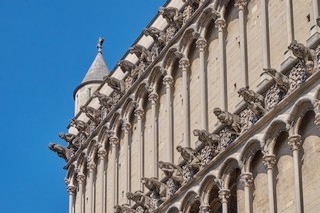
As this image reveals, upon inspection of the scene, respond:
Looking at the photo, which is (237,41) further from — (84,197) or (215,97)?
(84,197)

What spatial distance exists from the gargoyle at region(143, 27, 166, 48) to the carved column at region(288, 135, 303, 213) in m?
8.44

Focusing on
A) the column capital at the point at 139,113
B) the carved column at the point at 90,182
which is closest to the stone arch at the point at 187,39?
the column capital at the point at 139,113

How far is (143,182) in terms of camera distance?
33.5 meters

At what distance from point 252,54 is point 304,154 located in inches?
160

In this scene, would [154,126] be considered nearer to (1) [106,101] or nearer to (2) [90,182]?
(1) [106,101]

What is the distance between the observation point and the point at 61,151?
41125 millimetres

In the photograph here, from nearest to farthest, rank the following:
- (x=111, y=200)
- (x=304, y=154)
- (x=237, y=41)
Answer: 1. (x=304, y=154)
2. (x=237, y=41)
3. (x=111, y=200)

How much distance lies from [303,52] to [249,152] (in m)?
2.76

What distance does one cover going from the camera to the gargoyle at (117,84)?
122 feet

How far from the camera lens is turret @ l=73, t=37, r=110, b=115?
139 ft

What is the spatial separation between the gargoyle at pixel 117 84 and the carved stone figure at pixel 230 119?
7.84 m

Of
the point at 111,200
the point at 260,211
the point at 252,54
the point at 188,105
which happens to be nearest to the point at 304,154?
the point at 260,211

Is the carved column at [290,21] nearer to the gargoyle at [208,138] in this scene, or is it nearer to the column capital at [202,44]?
the gargoyle at [208,138]

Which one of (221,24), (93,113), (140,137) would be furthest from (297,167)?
(93,113)
